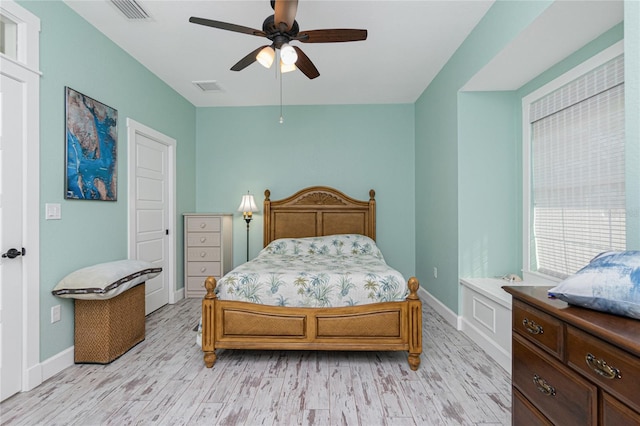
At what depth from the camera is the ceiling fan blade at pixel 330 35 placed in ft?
6.72

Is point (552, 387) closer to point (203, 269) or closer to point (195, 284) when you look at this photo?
point (203, 269)

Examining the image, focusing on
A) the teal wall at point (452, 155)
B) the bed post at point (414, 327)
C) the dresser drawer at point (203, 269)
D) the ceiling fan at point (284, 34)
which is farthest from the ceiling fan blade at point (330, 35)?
the dresser drawer at point (203, 269)

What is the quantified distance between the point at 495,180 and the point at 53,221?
3.73 m

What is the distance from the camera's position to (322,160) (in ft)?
15.1

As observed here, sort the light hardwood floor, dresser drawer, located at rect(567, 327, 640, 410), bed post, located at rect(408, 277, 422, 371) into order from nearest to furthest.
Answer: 1. dresser drawer, located at rect(567, 327, 640, 410)
2. the light hardwood floor
3. bed post, located at rect(408, 277, 422, 371)

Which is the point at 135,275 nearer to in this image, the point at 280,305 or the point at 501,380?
the point at 280,305

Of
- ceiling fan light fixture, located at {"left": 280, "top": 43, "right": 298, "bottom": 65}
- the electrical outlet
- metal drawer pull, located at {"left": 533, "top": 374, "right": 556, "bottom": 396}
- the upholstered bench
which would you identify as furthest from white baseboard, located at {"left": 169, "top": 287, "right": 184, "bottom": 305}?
metal drawer pull, located at {"left": 533, "top": 374, "right": 556, "bottom": 396}

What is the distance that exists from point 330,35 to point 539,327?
199 centimetres

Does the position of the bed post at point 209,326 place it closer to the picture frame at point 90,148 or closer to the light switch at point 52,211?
the light switch at point 52,211

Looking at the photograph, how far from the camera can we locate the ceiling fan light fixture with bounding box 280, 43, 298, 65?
2.00m

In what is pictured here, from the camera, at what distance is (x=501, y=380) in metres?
2.17

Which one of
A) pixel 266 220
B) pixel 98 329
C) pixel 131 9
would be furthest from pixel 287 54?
pixel 266 220

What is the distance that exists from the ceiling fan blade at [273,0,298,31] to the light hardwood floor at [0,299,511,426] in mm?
2328

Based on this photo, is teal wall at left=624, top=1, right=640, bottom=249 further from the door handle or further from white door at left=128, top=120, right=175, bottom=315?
white door at left=128, top=120, right=175, bottom=315
